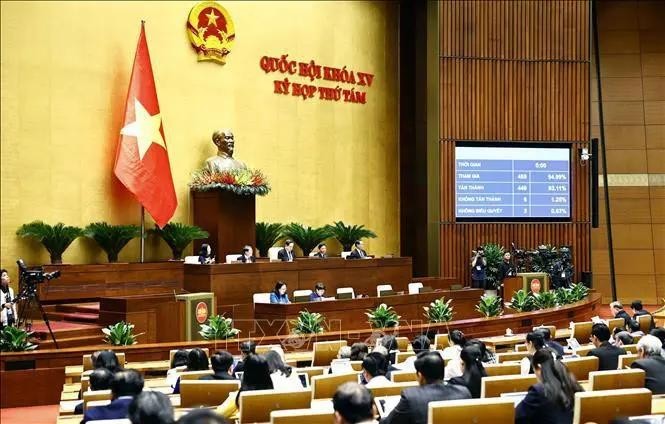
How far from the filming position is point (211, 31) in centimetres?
1625

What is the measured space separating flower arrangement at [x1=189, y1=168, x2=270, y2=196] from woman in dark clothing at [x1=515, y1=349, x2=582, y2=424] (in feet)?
35.3

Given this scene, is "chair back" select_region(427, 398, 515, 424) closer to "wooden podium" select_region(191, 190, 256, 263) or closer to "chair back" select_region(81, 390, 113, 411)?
"chair back" select_region(81, 390, 113, 411)

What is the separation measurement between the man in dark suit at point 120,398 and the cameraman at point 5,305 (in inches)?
234

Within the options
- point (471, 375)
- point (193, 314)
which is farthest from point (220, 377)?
point (193, 314)

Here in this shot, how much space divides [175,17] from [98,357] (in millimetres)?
10604

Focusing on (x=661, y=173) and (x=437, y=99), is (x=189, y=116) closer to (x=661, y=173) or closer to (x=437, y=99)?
(x=437, y=99)

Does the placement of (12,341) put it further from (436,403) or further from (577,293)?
(577,293)

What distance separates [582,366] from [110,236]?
9.20 metres

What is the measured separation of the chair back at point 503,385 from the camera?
512 centimetres

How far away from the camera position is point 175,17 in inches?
622

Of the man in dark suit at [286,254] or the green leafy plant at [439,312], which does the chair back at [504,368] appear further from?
the man in dark suit at [286,254]

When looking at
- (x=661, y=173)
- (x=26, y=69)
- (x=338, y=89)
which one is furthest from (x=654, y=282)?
(x=26, y=69)

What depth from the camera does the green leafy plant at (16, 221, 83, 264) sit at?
13492 mm

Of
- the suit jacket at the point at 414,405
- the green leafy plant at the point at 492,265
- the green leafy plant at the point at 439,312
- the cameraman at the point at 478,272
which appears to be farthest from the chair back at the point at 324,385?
the green leafy plant at the point at 492,265
